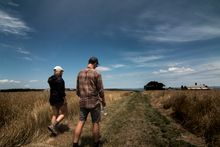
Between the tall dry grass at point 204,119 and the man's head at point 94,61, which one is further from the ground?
the man's head at point 94,61

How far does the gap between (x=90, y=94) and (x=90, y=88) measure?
151mm

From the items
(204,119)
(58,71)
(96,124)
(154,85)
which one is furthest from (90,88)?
(154,85)

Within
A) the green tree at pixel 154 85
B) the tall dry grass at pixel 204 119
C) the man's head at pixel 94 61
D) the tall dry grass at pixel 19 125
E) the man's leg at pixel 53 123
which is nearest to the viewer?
the tall dry grass at pixel 19 125

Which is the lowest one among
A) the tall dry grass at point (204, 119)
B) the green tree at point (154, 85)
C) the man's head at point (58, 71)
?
the tall dry grass at point (204, 119)

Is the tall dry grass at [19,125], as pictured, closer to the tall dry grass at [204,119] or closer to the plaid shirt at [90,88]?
the plaid shirt at [90,88]

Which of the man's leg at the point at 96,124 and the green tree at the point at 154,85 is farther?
the green tree at the point at 154,85

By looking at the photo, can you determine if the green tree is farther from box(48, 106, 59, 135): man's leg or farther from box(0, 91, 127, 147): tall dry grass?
box(48, 106, 59, 135): man's leg

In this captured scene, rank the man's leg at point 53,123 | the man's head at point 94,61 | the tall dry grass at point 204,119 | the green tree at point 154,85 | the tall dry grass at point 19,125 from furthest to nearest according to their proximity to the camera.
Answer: the green tree at point 154,85 < the man's leg at point 53,123 < the tall dry grass at point 204,119 < the man's head at point 94,61 < the tall dry grass at point 19,125

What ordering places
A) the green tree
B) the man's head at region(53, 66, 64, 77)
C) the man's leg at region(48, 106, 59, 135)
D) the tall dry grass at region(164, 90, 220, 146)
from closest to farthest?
the tall dry grass at region(164, 90, 220, 146)
the man's leg at region(48, 106, 59, 135)
the man's head at region(53, 66, 64, 77)
the green tree

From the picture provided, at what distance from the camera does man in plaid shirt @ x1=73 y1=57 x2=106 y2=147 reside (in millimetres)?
6184

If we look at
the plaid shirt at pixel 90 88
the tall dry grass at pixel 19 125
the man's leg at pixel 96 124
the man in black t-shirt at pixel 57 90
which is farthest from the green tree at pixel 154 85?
the plaid shirt at pixel 90 88

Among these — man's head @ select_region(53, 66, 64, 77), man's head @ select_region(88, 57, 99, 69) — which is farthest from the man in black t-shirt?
man's head @ select_region(88, 57, 99, 69)

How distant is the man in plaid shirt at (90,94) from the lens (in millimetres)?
6184

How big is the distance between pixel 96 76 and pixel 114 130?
2.90 metres
